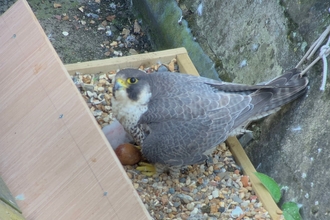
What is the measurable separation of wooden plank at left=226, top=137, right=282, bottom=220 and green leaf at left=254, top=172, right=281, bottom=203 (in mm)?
30

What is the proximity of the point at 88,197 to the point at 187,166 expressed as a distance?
1056 mm

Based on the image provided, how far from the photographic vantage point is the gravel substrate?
2.60m

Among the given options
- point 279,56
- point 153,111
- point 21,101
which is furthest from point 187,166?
point 21,101

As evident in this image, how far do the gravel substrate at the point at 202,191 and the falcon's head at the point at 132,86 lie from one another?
43cm

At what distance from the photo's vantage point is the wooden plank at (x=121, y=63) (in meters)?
3.10

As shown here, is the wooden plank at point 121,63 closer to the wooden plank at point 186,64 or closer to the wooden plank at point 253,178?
the wooden plank at point 186,64

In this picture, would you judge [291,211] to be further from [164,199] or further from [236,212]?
[164,199]

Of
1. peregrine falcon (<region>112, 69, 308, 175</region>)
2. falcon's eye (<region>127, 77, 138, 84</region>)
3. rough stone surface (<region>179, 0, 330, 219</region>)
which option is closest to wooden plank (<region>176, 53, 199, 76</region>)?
rough stone surface (<region>179, 0, 330, 219</region>)

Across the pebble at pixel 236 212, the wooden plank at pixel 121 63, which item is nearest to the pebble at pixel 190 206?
the pebble at pixel 236 212

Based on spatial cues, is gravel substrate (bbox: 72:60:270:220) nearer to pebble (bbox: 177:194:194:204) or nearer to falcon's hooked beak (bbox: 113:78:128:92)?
pebble (bbox: 177:194:194:204)

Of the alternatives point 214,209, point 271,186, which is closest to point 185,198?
point 214,209

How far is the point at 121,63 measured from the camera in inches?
125

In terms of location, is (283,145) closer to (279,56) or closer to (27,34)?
(279,56)

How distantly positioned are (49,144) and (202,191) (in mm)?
1091
